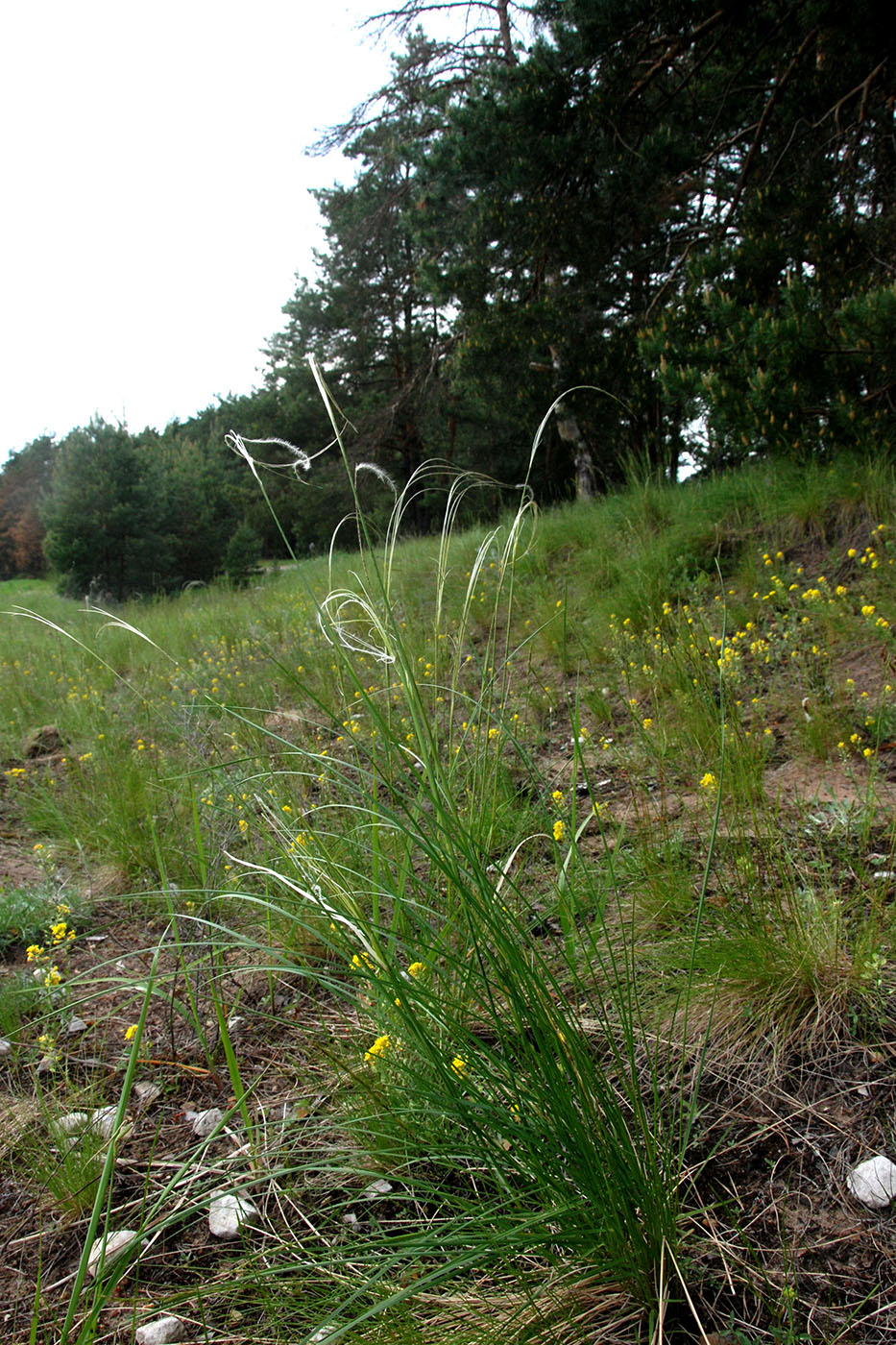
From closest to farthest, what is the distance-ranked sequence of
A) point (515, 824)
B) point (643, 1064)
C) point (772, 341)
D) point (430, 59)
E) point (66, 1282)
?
point (66, 1282)
point (643, 1064)
point (515, 824)
point (772, 341)
point (430, 59)

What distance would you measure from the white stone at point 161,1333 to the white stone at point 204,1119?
0.35 meters

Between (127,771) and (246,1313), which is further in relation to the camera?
(127,771)

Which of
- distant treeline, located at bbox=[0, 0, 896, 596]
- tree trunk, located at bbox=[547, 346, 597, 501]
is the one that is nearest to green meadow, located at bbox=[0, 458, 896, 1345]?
distant treeline, located at bbox=[0, 0, 896, 596]

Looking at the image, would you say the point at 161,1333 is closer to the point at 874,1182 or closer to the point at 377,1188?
the point at 377,1188

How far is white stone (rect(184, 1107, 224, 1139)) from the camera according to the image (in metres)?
1.37

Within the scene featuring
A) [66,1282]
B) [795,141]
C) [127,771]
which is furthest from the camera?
[795,141]

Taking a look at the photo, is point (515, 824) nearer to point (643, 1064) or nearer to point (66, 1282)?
point (643, 1064)

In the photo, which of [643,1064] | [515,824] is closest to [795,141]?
[515,824]

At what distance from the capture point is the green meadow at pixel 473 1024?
884mm

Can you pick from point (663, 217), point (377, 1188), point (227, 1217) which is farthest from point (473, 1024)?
point (663, 217)

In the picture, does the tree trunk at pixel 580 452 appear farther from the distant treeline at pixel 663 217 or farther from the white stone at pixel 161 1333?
the white stone at pixel 161 1333

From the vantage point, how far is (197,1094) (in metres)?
1.49

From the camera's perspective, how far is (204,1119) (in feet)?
4.57

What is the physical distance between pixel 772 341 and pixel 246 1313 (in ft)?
14.6
